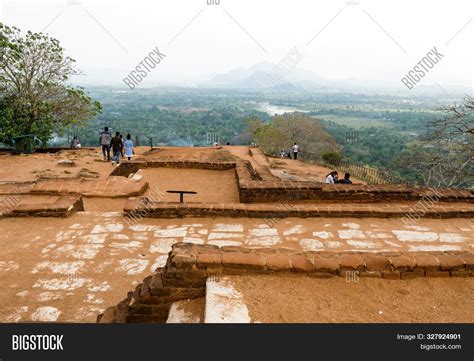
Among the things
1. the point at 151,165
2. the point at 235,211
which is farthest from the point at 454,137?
the point at 151,165

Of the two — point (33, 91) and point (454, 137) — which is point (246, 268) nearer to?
point (454, 137)

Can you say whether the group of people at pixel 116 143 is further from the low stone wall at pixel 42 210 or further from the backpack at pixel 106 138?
the low stone wall at pixel 42 210

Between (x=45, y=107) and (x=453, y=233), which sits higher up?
(x=45, y=107)

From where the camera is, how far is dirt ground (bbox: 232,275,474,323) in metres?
2.67

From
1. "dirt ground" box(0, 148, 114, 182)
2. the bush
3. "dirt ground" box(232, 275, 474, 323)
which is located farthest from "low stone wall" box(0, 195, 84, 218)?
Result: the bush

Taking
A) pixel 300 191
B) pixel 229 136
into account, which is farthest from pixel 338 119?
pixel 300 191

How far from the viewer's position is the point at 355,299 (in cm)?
289

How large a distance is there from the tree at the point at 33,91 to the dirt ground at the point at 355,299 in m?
15.1

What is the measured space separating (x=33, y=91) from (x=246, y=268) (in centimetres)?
1543
